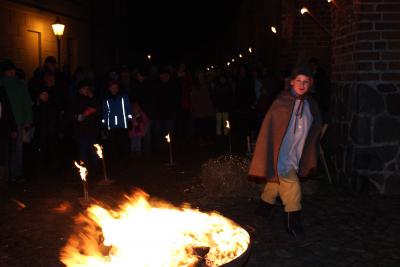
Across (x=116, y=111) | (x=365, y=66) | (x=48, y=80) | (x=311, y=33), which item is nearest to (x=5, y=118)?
(x=48, y=80)

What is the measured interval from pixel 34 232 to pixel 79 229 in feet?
1.67

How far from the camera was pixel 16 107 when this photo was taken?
9180mm

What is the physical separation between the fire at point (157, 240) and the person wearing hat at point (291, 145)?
4.32ft

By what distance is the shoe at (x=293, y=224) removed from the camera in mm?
6125

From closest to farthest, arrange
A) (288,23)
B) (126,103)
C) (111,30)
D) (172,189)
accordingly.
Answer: (172,189), (126,103), (288,23), (111,30)

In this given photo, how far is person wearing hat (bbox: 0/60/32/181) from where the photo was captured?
911cm

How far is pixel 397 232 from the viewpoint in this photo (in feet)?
20.4

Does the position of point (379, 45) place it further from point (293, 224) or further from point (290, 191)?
point (293, 224)

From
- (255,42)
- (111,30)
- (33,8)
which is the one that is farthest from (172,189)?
(255,42)

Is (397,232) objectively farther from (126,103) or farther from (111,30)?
(111,30)

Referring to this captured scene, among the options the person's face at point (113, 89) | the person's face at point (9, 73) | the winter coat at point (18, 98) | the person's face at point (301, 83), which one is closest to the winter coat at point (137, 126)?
the person's face at point (113, 89)

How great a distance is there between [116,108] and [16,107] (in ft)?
6.07

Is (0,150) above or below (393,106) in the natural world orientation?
below

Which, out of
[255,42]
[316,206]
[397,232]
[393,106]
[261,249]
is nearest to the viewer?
[261,249]
